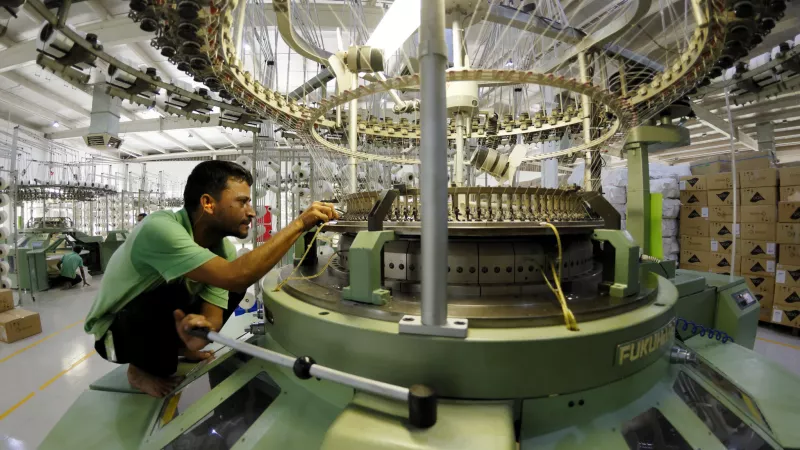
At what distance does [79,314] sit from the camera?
5.22 metres

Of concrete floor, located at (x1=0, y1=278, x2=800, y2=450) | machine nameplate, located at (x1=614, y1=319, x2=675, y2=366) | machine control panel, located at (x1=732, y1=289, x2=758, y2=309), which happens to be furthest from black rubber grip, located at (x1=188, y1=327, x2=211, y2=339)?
machine control panel, located at (x1=732, y1=289, x2=758, y2=309)

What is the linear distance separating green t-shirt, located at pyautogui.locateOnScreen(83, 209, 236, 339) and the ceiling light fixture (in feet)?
4.07

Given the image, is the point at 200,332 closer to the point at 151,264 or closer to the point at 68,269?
the point at 151,264

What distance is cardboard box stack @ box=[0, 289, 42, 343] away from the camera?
3.97 metres

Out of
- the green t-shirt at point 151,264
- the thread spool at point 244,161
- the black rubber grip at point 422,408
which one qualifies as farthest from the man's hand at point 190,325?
the thread spool at point 244,161

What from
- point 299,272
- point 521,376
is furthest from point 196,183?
point 521,376

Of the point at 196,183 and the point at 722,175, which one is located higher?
the point at 722,175

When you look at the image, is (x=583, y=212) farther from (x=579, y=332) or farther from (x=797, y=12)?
(x=797, y=12)

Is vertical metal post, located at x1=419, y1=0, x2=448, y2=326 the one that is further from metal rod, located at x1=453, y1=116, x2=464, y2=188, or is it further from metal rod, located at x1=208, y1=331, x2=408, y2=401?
metal rod, located at x1=453, y1=116, x2=464, y2=188

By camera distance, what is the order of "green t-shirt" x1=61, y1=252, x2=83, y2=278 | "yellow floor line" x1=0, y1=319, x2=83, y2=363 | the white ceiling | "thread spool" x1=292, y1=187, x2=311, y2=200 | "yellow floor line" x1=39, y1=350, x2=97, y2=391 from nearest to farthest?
"yellow floor line" x1=39, y1=350, x2=97, y2=391 < "yellow floor line" x1=0, y1=319, x2=83, y2=363 < the white ceiling < "thread spool" x1=292, y1=187, x2=311, y2=200 < "green t-shirt" x1=61, y1=252, x2=83, y2=278

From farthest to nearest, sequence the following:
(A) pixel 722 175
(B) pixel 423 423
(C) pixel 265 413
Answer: (A) pixel 722 175 < (C) pixel 265 413 < (B) pixel 423 423

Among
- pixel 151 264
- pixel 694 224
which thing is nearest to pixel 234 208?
pixel 151 264

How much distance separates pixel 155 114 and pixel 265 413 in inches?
531

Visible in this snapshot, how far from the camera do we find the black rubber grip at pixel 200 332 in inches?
52.1
